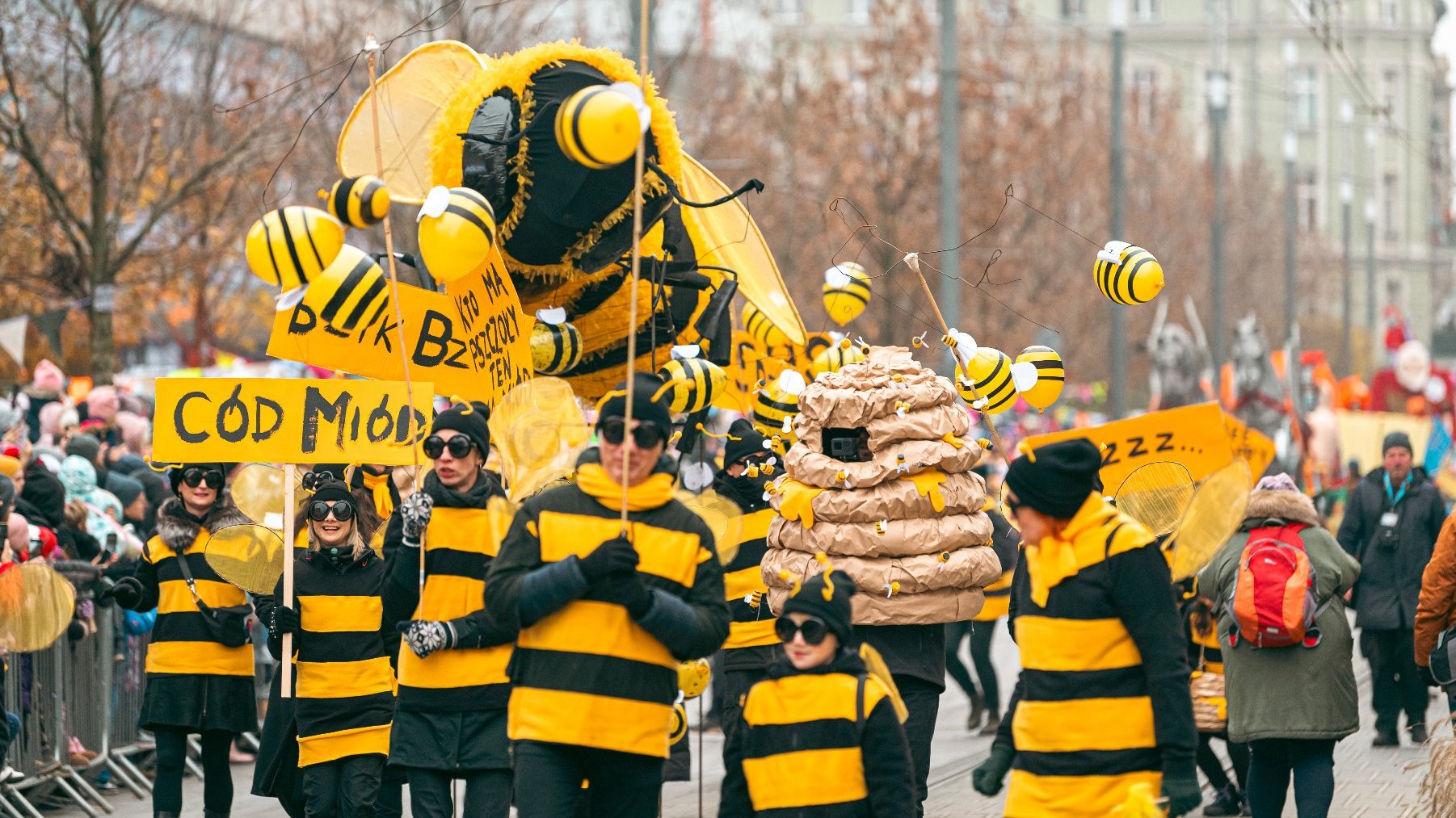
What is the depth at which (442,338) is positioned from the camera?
848 cm

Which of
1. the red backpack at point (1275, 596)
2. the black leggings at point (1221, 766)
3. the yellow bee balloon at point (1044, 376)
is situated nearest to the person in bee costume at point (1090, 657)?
the red backpack at point (1275, 596)

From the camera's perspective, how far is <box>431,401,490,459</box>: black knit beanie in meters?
7.25

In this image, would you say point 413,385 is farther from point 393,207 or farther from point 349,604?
point 393,207

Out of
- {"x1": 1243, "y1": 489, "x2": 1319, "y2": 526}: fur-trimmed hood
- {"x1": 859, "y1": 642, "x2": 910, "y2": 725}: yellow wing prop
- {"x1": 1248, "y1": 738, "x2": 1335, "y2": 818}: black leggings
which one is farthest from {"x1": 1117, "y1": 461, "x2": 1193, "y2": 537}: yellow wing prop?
{"x1": 859, "y1": 642, "x2": 910, "y2": 725}: yellow wing prop

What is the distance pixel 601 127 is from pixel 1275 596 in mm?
3407

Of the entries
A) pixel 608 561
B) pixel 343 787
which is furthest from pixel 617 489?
pixel 343 787

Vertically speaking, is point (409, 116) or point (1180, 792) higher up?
point (409, 116)

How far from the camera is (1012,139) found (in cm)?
3109

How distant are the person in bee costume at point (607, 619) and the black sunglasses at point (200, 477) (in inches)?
124

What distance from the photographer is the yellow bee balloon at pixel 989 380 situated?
8523 millimetres

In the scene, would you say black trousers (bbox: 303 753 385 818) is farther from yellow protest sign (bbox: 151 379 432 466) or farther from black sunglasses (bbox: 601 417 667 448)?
black sunglasses (bbox: 601 417 667 448)

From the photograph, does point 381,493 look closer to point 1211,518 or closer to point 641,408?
point 641,408

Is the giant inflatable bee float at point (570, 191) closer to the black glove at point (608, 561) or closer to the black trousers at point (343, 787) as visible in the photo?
the black glove at point (608, 561)

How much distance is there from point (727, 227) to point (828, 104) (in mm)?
19942
